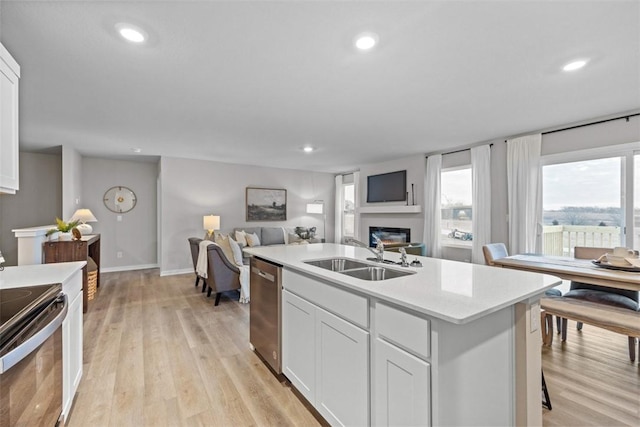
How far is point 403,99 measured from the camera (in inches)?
113

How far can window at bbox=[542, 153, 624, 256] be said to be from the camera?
134 inches

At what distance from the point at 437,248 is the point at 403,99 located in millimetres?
3245

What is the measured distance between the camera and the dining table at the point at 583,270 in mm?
2098

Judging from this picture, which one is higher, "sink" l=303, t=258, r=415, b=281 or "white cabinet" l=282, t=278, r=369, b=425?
"sink" l=303, t=258, r=415, b=281

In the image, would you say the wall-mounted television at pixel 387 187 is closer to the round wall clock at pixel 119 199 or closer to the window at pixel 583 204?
the window at pixel 583 204

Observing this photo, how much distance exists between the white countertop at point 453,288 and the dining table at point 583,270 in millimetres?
1116

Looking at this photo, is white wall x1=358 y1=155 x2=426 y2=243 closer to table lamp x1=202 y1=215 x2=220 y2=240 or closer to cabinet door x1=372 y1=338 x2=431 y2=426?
table lamp x1=202 y1=215 x2=220 y2=240

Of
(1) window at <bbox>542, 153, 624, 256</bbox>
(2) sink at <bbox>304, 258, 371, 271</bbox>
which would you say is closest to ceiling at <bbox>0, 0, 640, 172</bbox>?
(1) window at <bbox>542, 153, 624, 256</bbox>

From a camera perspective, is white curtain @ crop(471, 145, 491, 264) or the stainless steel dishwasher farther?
white curtain @ crop(471, 145, 491, 264)

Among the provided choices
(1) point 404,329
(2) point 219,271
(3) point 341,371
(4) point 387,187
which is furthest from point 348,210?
(1) point 404,329

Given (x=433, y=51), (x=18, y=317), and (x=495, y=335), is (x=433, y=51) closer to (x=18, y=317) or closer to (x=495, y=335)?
(x=495, y=335)

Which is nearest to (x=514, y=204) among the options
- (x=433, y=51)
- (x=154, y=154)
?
(x=433, y=51)

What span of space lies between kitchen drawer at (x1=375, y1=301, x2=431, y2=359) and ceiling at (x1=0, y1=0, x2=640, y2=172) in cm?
160

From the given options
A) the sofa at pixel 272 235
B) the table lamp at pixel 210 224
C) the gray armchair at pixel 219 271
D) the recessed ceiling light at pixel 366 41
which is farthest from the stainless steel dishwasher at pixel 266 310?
the sofa at pixel 272 235
